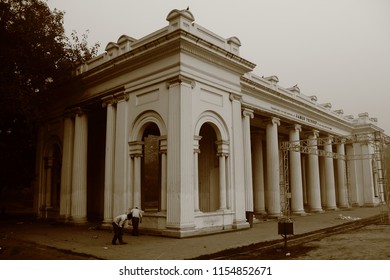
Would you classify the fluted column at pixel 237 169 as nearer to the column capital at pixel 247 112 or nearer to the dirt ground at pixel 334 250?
the column capital at pixel 247 112

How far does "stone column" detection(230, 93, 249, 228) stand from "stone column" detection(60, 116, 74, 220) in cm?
980

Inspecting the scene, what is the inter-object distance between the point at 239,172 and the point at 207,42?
624 centimetres

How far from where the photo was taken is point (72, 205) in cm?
2045

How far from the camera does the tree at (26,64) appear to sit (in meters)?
16.7

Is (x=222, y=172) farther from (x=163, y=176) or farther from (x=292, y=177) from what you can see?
(x=292, y=177)

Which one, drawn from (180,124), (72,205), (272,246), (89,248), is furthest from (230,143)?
(72,205)

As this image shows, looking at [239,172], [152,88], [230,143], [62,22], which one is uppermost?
[62,22]

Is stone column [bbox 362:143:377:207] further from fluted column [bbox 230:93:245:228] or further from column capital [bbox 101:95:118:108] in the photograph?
column capital [bbox 101:95:118:108]

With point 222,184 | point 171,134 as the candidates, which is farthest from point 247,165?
point 171,134

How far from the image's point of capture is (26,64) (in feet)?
57.7

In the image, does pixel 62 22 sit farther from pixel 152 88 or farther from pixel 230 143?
pixel 230 143

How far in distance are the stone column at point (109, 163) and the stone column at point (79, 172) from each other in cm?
310

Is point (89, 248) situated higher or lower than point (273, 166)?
lower

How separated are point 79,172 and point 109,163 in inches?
140
